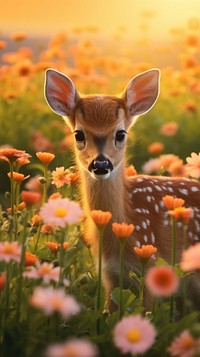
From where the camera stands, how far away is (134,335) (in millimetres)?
2562

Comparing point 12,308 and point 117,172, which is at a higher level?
point 117,172

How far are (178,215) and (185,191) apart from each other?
1769mm

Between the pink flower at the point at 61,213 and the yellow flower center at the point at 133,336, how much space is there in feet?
1.72

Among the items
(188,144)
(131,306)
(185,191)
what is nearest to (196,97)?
(188,144)

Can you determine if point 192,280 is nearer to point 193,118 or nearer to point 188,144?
point 188,144

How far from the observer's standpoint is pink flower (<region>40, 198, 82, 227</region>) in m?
2.96

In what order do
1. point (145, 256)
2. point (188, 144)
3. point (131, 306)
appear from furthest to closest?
point (188, 144) < point (131, 306) < point (145, 256)

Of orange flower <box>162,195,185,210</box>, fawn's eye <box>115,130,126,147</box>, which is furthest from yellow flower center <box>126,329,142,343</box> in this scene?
fawn's eye <box>115,130,126,147</box>

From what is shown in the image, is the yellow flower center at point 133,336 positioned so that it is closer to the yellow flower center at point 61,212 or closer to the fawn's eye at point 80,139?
the yellow flower center at point 61,212

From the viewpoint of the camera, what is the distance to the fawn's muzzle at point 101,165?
3.98m

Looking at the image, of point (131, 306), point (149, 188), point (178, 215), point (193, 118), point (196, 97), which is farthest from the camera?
point (196, 97)

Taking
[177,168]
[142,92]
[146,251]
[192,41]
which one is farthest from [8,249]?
[192,41]

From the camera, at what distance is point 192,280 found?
4.59 metres

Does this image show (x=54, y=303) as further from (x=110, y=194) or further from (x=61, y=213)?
(x=110, y=194)
